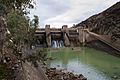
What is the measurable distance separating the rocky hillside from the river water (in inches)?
208

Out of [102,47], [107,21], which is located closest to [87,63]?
[102,47]

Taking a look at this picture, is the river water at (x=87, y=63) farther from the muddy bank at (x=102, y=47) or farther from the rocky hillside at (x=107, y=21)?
the rocky hillside at (x=107, y=21)

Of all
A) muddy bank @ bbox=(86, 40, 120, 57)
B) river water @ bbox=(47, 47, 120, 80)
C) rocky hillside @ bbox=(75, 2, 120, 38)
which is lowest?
river water @ bbox=(47, 47, 120, 80)

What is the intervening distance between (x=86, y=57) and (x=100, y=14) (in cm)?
2045

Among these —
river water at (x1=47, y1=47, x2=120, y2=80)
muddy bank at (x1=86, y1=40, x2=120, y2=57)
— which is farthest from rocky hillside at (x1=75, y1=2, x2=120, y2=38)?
river water at (x1=47, y1=47, x2=120, y2=80)

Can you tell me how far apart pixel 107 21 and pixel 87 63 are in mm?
19106

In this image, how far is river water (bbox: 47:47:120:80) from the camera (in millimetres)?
22666

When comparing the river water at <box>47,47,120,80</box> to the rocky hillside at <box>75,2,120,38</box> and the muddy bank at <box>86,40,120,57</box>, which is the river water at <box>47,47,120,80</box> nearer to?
the muddy bank at <box>86,40,120,57</box>

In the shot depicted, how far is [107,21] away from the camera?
156 feet

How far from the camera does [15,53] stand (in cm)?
1154

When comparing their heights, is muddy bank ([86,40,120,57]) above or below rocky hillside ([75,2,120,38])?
below

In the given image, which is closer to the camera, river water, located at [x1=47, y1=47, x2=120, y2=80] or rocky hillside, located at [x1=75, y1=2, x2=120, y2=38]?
river water, located at [x1=47, y1=47, x2=120, y2=80]

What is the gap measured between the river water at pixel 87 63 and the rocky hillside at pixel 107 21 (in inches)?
208

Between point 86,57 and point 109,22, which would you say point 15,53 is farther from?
point 109,22
